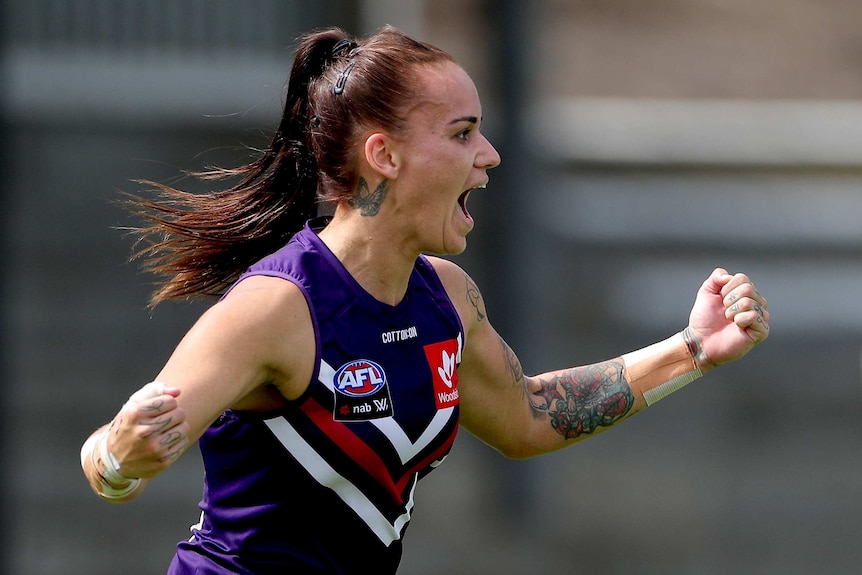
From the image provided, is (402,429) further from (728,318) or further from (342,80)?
(728,318)

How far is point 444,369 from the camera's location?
3352 mm

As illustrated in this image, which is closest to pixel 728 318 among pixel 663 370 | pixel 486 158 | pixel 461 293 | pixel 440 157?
pixel 663 370

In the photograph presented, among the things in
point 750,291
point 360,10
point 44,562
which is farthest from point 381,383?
point 360,10

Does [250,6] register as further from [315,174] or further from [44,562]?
[315,174]

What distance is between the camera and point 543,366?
8242 mm

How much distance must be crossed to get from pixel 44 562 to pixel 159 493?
0.83 m

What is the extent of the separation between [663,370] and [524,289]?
4.54 meters

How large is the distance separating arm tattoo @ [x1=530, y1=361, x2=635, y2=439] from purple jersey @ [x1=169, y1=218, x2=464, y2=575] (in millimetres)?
549

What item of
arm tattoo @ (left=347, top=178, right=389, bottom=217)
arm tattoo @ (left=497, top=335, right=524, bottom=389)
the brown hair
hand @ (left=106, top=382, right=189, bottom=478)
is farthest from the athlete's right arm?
arm tattoo @ (left=497, top=335, right=524, bottom=389)

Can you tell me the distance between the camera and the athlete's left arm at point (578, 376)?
3.62 m

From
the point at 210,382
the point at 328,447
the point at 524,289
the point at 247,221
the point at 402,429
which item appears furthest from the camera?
the point at 524,289

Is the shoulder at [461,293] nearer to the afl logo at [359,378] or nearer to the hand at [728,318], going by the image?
the afl logo at [359,378]

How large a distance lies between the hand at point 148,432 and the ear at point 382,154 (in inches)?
33.7

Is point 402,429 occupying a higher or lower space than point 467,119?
lower
